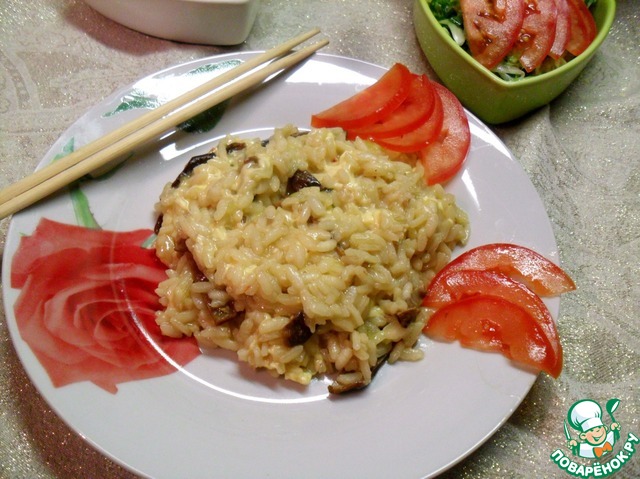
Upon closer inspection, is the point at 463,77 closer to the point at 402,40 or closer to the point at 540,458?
the point at 402,40

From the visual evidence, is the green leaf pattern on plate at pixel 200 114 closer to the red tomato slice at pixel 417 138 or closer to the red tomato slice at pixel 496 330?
the red tomato slice at pixel 417 138

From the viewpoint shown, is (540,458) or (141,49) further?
(141,49)

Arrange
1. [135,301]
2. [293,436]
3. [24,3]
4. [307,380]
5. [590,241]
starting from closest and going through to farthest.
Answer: [293,436] < [307,380] < [135,301] < [590,241] < [24,3]

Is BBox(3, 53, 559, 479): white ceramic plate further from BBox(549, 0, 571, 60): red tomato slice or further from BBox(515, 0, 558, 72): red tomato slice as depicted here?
BBox(549, 0, 571, 60): red tomato slice

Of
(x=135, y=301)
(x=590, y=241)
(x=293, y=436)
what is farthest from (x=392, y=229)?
(x=590, y=241)

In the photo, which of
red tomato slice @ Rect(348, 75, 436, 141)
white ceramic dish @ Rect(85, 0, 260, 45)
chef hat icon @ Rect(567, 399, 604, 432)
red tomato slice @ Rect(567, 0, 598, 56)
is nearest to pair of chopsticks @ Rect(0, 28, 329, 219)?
white ceramic dish @ Rect(85, 0, 260, 45)

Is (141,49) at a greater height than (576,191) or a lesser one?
greater
